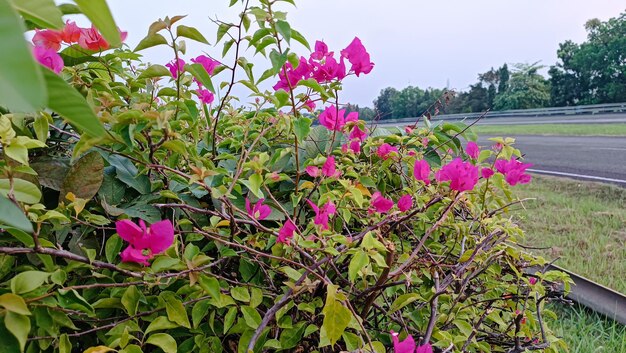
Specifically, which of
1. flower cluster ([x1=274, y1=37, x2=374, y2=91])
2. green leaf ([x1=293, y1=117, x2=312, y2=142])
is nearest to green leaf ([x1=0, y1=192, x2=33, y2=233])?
green leaf ([x1=293, y1=117, x2=312, y2=142])

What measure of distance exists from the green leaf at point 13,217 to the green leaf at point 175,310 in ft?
1.49

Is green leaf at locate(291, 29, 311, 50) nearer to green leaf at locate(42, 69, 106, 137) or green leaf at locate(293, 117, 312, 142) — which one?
green leaf at locate(293, 117, 312, 142)

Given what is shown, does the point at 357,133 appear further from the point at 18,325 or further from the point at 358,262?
the point at 18,325

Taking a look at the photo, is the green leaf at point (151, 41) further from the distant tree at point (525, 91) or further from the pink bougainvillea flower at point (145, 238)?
the distant tree at point (525, 91)

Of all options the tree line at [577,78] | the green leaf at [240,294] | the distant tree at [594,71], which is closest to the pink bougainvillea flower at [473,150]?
the green leaf at [240,294]

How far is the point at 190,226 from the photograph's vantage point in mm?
776

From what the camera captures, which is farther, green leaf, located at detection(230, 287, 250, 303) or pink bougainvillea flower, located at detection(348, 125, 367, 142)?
pink bougainvillea flower, located at detection(348, 125, 367, 142)

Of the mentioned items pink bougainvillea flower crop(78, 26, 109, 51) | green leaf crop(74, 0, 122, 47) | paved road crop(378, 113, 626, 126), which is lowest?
paved road crop(378, 113, 626, 126)

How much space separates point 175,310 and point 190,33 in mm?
385

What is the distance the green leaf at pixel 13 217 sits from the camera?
0.18 m

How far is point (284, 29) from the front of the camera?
65 centimetres

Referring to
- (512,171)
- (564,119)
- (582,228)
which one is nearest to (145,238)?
(512,171)

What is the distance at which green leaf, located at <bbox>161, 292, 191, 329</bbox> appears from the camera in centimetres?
62

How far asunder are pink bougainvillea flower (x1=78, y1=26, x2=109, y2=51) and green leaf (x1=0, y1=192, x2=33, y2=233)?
610 mm
